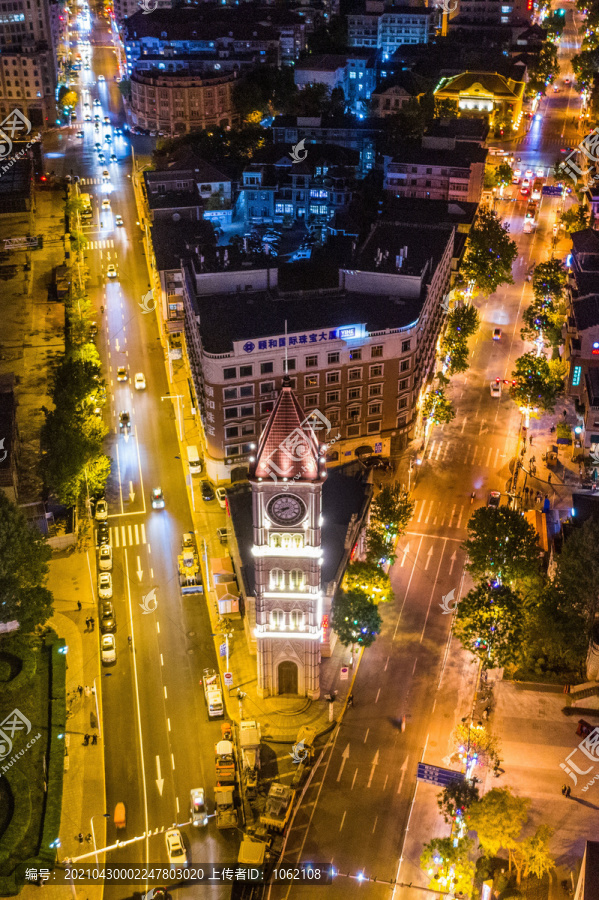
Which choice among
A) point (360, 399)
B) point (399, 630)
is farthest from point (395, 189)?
point (399, 630)

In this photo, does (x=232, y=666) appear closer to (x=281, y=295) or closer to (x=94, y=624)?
(x=94, y=624)

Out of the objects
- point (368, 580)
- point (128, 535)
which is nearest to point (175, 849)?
point (368, 580)

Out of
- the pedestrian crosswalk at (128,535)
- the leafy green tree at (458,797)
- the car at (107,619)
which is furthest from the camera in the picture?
the pedestrian crosswalk at (128,535)

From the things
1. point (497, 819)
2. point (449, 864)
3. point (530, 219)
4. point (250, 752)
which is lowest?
point (449, 864)

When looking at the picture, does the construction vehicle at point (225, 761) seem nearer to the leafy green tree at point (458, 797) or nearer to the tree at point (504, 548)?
the leafy green tree at point (458, 797)

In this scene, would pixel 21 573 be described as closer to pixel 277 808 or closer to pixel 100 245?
pixel 277 808

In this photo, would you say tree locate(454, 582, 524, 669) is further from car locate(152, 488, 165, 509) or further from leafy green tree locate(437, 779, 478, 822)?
car locate(152, 488, 165, 509)

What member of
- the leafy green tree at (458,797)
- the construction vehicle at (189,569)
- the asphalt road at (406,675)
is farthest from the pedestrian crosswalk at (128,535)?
the leafy green tree at (458,797)
